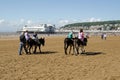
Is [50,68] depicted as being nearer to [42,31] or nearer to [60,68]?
[60,68]

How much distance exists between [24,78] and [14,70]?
2051mm

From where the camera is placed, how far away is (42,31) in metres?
160

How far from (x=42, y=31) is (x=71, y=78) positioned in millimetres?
150485

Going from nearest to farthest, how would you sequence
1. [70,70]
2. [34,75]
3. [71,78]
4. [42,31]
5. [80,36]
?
[71,78], [34,75], [70,70], [80,36], [42,31]

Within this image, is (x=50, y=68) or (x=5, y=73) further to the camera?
(x=50, y=68)

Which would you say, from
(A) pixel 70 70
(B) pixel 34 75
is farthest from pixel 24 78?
(A) pixel 70 70

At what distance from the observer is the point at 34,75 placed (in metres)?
11.1

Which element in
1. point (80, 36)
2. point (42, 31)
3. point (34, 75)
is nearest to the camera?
point (34, 75)

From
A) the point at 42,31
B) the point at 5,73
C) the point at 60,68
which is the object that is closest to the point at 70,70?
the point at 60,68

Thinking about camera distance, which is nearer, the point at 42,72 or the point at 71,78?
the point at 71,78

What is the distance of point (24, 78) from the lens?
10445mm

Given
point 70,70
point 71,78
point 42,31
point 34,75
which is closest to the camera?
point 71,78

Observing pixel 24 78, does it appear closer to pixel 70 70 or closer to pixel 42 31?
pixel 70 70

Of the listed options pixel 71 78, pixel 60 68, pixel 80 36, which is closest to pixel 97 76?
pixel 71 78
